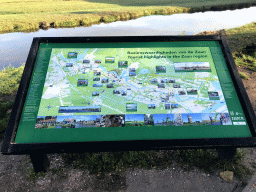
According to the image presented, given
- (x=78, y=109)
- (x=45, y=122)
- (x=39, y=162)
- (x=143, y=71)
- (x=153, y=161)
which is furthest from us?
(x=153, y=161)

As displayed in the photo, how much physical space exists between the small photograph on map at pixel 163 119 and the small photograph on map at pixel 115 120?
50 cm

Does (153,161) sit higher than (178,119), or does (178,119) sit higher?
(178,119)

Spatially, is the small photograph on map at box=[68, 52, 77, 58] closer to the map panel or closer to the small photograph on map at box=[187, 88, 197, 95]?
the map panel

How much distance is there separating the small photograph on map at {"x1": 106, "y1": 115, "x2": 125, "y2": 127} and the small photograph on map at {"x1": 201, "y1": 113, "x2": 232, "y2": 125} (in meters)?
1.24

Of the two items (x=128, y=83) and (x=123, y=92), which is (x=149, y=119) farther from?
(x=128, y=83)

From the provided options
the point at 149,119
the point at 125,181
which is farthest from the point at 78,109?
the point at 125,181

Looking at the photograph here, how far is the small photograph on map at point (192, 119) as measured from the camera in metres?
3.04

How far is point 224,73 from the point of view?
3514mm

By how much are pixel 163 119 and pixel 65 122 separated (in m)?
1.48

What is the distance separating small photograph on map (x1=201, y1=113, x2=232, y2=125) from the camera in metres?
3.05

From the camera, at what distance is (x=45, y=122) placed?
3.00 metres

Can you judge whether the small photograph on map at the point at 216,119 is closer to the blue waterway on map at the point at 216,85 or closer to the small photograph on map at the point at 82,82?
the blue waterway on map at the point at 216,85

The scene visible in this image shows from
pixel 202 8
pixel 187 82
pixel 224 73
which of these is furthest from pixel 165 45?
pixel 202 8

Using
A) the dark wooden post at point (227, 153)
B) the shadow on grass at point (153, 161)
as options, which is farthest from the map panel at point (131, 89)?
the shadow on grass at point (153, 161)
